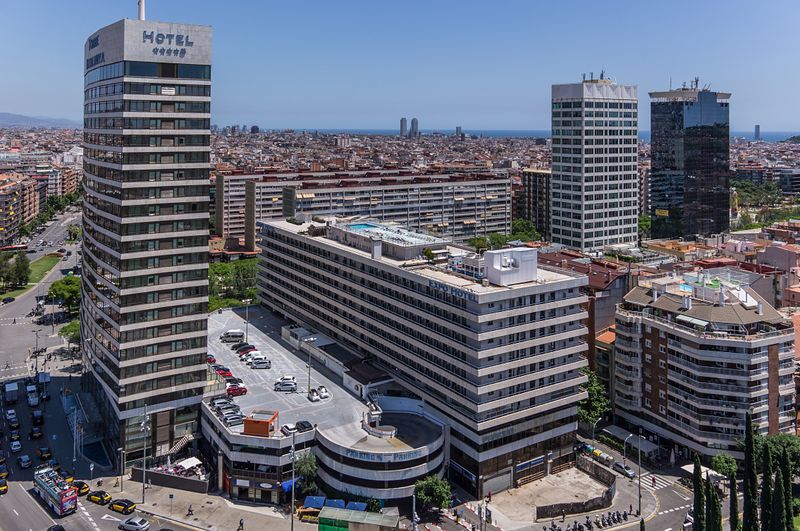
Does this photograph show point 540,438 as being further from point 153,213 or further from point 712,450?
point 153,213

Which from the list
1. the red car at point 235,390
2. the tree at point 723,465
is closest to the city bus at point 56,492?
the red car at point 235,390

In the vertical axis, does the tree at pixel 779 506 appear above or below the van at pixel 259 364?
below

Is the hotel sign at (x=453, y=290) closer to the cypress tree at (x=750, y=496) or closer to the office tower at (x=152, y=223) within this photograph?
the office tower at (x=152, y=223)

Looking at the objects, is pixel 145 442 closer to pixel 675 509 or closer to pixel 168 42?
pixel 168 42

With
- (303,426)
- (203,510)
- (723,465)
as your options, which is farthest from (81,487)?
(723,465)

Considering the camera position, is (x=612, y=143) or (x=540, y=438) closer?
(x=540, y=438)

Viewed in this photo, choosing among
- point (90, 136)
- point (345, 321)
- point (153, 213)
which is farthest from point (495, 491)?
point (90, 136)
